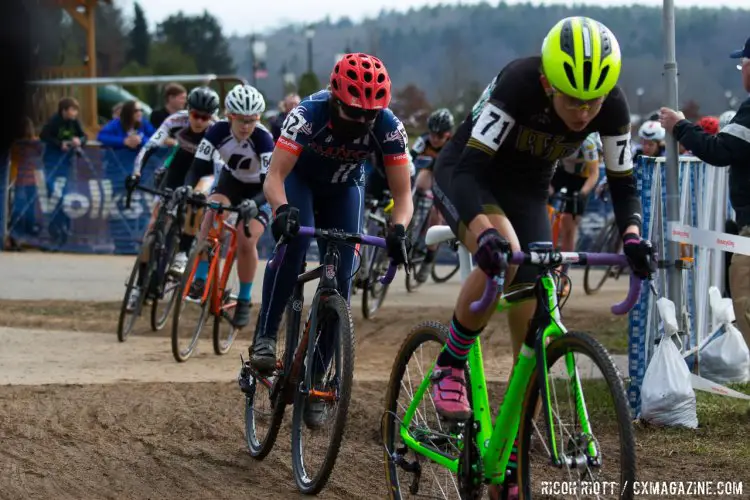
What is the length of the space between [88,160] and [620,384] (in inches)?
580

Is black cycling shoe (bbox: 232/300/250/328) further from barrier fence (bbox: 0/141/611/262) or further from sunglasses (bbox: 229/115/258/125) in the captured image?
barrier fence (bbox: 0/141/611/262)

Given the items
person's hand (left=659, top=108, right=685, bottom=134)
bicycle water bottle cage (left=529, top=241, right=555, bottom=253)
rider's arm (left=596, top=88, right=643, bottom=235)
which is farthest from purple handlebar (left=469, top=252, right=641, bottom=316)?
person's hand (left=659, top=108, right=685, bottom=134)

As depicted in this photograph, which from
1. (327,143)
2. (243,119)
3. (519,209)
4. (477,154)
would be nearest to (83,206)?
(243,119)

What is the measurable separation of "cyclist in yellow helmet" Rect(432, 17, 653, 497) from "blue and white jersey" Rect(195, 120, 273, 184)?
460 centimetres

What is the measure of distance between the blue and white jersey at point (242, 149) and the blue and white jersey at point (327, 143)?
10.8 feet

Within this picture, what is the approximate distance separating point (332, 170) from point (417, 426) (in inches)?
69.8

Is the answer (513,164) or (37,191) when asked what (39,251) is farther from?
(513,164)

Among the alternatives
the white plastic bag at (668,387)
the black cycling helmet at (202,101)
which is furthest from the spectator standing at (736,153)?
the black cycling helmet at (202,101)

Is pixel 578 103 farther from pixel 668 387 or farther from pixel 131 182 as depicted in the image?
pixel 131 182

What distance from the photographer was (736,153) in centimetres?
638

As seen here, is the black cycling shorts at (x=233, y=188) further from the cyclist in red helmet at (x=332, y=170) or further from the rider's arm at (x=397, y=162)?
the rider's arm at (x=397, y=162)

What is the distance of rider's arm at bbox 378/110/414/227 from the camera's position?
5.79 metres

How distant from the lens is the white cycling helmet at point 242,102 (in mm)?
9195

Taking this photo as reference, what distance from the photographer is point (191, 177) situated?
1048cm
